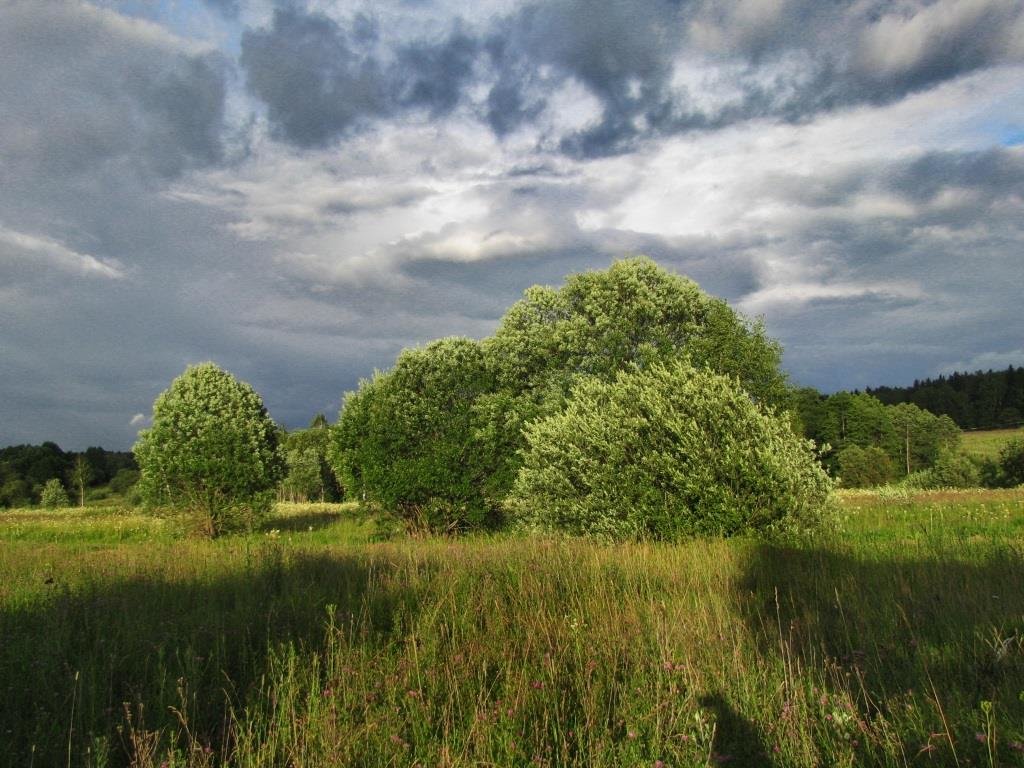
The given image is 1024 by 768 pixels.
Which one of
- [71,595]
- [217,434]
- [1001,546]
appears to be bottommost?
[1001,546]

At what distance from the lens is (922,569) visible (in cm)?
837

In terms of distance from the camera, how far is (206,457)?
20406 mm

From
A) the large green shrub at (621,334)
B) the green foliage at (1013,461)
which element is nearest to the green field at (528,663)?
the large green shrub at (621,334)

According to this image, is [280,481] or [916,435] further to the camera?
[916,435]

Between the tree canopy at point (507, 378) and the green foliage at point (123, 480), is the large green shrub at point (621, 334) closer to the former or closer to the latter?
the tree canopy at point (507, 378)

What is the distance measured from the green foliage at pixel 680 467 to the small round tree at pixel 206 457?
1089 centimetres

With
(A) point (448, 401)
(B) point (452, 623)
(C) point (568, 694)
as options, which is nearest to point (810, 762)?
(C) point (568, 694)

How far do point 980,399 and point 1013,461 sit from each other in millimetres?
62716

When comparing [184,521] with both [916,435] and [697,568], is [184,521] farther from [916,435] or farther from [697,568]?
[916,435]

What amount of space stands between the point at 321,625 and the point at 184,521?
54.1 ft

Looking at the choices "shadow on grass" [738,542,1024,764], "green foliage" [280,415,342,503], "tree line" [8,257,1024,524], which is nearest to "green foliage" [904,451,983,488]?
"tree line" [8,257,1024,524]

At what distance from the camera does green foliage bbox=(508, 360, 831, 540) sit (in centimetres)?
1188

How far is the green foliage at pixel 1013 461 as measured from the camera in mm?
56281

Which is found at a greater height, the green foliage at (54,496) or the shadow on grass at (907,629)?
the green foliage at (54,496)
